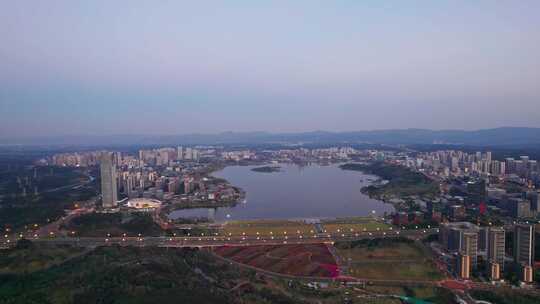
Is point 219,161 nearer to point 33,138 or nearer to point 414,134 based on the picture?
point 414,134

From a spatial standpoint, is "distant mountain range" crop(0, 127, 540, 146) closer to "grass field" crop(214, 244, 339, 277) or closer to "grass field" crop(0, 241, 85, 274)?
"grass field" crop(214, 244, 339, 277)

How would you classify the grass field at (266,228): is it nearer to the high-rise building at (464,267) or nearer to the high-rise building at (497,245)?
the high-rise building at (464,267)

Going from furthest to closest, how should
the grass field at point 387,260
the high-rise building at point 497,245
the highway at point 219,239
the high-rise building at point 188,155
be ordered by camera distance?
the high-rise building at point 188,155 → the highway at point 219,239 → the high-rise building at point 497,245 → the grass field at point 387,260

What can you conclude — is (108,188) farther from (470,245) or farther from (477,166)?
(477,166)

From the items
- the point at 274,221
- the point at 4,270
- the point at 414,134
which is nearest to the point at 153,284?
the point at 4,270

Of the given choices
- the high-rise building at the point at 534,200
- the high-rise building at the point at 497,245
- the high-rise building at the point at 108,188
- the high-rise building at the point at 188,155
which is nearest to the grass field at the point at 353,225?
the high-rise building at the point at 497,245

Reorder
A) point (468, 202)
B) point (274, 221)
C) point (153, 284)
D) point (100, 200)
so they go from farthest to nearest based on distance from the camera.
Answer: point (100, 200)
point (468, 202)
point (274, 221)
point (153, 284)
